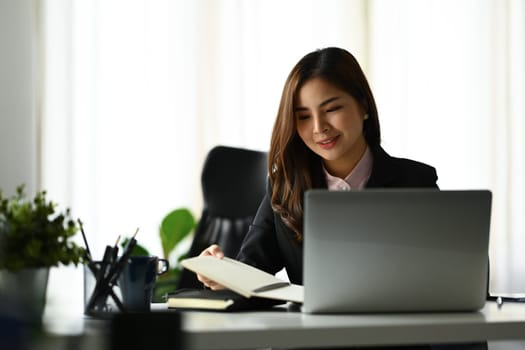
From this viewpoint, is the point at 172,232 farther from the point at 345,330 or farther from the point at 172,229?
the point at 345,330

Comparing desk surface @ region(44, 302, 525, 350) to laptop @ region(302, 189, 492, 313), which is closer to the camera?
desk surface @ region(44, 302, 525, 350)

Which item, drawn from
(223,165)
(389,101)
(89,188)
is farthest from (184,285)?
(389,101)

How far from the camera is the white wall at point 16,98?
309cm

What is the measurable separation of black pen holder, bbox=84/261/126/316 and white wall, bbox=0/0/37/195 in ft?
6.65

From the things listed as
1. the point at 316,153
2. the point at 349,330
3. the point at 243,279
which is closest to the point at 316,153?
the point at 316,153

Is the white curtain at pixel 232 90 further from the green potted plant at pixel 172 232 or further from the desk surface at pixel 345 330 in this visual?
the desk surface at pixel 345 330

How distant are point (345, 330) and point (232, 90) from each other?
2586mm

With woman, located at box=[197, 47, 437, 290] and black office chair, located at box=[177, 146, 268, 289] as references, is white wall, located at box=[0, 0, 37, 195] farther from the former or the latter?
woman, located at box=[197, 47, 437, 290]

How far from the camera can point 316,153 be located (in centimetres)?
194

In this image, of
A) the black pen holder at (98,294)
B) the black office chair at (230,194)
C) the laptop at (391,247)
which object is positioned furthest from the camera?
the black office chair at (230,194)

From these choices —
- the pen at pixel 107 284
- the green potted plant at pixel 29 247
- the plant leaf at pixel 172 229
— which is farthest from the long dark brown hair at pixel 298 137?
the plant leaf at pixel 172 229

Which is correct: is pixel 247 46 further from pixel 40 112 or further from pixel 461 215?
pixel 461 215

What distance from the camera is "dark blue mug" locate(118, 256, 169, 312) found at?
122 centimetres

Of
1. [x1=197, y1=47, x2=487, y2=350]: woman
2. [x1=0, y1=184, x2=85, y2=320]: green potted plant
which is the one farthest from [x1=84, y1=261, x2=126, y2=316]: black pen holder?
[x1=197, y1=47, x2=487, y2=350]: woman
